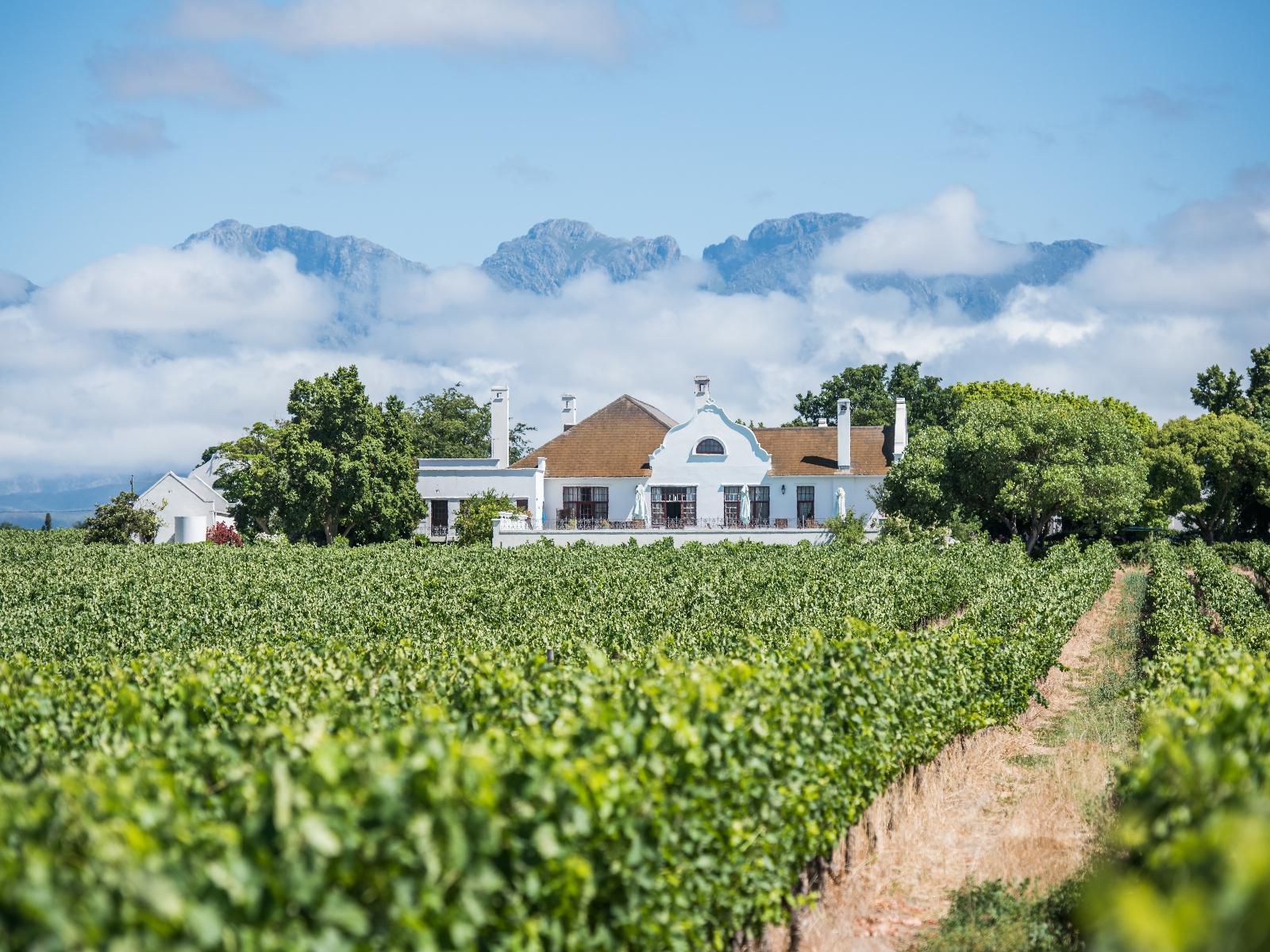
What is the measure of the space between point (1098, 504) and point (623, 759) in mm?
40382

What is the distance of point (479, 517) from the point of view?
47.7 meters

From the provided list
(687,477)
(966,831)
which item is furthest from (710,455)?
(966,831)

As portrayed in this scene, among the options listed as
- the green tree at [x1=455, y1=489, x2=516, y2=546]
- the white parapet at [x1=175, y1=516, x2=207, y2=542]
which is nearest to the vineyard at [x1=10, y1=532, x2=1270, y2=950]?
the green tree at [x1=455, y1=489, x2=516, y2=546]

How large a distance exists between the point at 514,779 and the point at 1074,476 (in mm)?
40672

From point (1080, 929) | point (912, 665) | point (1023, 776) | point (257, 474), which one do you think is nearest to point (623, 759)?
point (1080, 929)

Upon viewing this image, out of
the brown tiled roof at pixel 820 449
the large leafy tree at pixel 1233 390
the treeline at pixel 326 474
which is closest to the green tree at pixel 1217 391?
the large leafy tree at pixel 1233 390

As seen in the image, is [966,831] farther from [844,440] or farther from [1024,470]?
[844,440]

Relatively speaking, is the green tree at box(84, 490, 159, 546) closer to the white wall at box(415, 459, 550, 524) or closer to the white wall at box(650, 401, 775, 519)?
the white wall at box(415, 459, 550, 524)

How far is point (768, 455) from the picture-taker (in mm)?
51281

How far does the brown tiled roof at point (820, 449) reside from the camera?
170 ft

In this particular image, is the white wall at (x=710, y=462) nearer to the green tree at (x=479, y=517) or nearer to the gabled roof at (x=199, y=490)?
the green tree at (x=479, y=517)

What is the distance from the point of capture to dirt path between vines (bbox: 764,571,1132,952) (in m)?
8.38

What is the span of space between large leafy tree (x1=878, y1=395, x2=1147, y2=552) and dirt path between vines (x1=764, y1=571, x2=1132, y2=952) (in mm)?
29426

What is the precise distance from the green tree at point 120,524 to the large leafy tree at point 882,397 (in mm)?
41099
